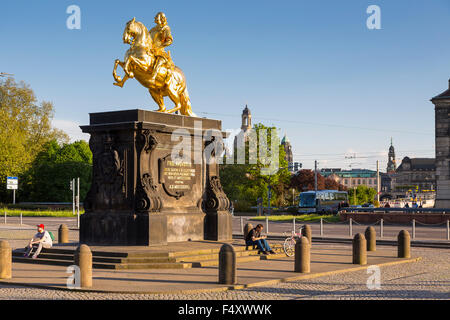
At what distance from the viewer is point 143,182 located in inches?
781

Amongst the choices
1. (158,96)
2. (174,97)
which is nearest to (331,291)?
(174,97)

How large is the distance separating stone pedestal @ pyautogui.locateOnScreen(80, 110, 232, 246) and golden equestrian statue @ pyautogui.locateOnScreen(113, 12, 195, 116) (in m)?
1.24

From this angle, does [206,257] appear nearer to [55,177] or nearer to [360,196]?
[55,177]

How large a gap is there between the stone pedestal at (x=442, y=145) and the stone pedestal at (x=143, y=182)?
36.9 meters

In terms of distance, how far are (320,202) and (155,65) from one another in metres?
55.1

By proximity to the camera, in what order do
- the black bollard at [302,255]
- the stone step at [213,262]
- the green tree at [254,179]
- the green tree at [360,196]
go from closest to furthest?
the black bollard at [302,255]
the stone step at [213,262]
the green tree at [254,179]
the green tree at [360,196]

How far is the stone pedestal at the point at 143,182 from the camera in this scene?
1975cm

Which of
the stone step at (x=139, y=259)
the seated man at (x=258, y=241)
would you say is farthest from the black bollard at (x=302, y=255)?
the seated man at (x=258, y=241)

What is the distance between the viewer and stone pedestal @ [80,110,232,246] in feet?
64.8

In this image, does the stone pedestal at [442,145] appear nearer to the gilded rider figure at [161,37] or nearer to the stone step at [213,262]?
the stone step at [213,262]

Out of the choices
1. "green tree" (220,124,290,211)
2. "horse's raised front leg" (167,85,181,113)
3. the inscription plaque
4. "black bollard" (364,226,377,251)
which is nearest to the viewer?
the inscription plaque

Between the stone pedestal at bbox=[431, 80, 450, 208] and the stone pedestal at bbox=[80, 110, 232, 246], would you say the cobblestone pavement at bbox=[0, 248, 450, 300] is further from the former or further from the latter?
the stone pedestal at bbox=[431, 80, 450, 208]

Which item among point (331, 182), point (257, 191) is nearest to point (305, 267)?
point (257, 191)

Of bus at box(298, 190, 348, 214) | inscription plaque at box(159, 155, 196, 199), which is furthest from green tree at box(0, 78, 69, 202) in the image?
inscription plaque at box(159, 155, 196, 199)
